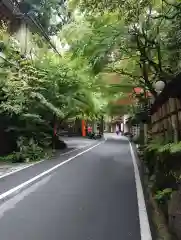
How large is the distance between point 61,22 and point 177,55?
62.7 feet

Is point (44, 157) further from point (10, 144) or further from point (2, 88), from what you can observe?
point (2, 88)

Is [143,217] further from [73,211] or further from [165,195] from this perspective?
[73,211]

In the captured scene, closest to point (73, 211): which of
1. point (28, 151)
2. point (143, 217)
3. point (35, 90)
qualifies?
point (143, 217)

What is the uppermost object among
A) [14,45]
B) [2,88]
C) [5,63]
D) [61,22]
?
[61,22]

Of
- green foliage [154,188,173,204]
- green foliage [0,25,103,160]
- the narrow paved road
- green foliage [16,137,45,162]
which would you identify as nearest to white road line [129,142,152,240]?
the narrow paved road

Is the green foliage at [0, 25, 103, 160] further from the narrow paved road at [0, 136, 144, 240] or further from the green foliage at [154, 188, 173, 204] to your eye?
the green foliage at [154, 188, 173, 204]

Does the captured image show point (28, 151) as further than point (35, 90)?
No

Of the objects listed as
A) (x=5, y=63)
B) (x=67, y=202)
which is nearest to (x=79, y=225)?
(x=67, y=202)

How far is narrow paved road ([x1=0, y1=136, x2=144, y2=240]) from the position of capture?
245 inches

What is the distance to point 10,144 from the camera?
859 inches

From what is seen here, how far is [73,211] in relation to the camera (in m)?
7.94

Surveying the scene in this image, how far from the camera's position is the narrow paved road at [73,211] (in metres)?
6.23

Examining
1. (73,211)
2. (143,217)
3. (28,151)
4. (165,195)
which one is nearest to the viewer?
(143,217)

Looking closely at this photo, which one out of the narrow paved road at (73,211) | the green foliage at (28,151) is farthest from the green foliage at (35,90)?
the narrow paved road at (73,211)
